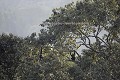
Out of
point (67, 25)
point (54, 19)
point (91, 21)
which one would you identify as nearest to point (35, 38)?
point (54, 19)

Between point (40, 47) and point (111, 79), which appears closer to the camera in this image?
point (111, 79)

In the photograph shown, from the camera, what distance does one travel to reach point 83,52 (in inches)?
1121

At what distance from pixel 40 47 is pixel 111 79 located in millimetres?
12865

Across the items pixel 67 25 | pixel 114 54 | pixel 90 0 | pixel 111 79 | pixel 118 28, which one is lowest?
pixel 111 79

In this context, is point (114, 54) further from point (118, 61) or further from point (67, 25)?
point (67, 25)

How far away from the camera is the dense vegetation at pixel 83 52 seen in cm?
2112

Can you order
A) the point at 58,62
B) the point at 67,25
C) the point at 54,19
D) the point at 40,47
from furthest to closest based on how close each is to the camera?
the point at 40,47
the point at 54,19
the point at 67,25
the point at 58,62

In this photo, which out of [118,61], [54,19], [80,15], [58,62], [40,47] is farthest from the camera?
[40,47]

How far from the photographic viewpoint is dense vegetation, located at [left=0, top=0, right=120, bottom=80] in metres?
21.1

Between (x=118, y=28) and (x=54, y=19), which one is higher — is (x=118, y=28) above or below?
below

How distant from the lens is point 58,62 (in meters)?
23.2

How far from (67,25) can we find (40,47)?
691cm

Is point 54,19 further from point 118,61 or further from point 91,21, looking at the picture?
point 118,61

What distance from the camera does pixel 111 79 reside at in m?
21.5
